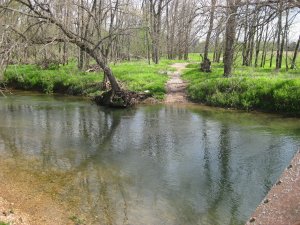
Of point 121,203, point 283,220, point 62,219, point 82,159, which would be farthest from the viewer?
point 82,159

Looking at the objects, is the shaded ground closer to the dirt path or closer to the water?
the water

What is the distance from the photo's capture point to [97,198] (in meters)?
7.63

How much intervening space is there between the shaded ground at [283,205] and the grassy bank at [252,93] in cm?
1394

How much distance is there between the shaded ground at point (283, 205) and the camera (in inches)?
101

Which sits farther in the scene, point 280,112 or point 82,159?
point 280,112

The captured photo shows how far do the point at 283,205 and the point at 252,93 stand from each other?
15.6m

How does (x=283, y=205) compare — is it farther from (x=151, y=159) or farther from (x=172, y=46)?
(x=172, y=46)

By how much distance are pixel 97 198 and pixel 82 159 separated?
118 inches

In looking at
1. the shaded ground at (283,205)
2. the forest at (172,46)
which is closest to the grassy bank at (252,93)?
the forest at (172,46)

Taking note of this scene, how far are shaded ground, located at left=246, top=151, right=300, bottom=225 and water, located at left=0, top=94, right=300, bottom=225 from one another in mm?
4059

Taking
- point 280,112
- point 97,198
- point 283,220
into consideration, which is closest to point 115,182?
point 97,198

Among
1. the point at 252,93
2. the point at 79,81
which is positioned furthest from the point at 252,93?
the point at 79,81

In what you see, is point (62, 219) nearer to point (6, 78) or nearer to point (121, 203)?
point (121, 203)

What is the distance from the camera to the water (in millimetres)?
7277
